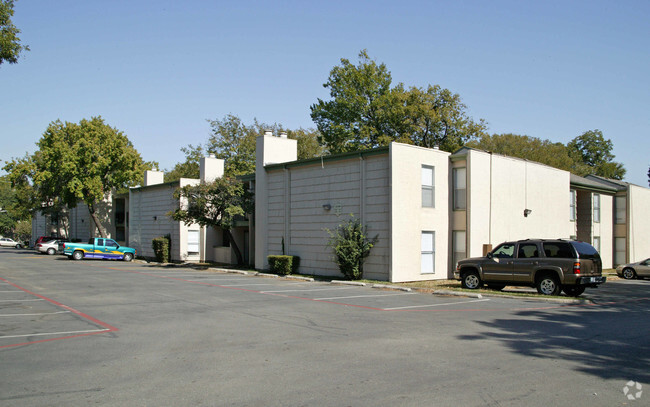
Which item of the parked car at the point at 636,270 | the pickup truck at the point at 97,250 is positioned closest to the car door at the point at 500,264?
the parked car at the point at 636,270

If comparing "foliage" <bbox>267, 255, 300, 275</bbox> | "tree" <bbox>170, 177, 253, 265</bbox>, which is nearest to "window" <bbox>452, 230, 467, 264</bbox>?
"foliage" <bbox>267, 255, 300, 275</bbox>

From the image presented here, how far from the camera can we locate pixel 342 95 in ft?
169

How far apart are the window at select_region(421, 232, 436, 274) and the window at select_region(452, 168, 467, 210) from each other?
82.8 inches

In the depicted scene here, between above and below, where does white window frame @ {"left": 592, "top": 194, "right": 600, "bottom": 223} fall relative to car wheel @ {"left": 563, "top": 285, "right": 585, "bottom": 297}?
above

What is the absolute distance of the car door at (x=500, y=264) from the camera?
18.4 m

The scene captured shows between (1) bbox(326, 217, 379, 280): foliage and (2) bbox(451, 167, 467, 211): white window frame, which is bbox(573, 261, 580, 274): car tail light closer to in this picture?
(2) bbox(451, 167, 467, 211): white window frame

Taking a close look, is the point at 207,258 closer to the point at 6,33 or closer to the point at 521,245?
the point at 6,33

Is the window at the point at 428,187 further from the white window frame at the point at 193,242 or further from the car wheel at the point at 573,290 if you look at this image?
the white window frame at the point at 193,242

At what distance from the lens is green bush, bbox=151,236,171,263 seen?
37656mm

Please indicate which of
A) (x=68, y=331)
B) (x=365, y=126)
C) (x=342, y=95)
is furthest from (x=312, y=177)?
(x=342, y=95)

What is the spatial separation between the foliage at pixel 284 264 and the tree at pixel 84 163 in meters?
26.8

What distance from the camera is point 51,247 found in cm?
4903

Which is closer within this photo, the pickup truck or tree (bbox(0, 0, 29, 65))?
tree (bbox(0, 0, 29, 65))

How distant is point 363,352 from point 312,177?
17.5m
